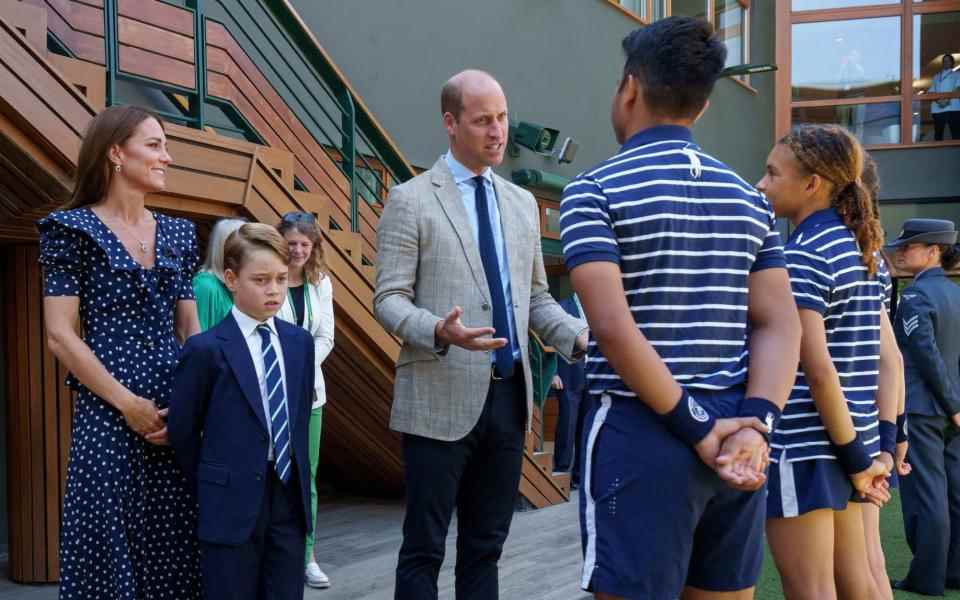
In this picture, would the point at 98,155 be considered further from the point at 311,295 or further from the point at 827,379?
the point at 827,379

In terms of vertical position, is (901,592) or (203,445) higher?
(203,445)

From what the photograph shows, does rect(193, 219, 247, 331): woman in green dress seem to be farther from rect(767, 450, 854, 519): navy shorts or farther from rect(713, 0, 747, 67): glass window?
rect(713, 0, 747, 67): glass window

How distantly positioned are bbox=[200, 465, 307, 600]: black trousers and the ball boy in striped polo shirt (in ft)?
4.24

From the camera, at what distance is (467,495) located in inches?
122

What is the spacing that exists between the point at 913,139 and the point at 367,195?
42.3 feet

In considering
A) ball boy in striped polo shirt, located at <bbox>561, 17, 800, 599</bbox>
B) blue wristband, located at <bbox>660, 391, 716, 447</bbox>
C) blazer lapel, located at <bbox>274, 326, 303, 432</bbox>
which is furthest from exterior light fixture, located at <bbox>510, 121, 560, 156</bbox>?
blue wristband, located at <bbox>660, 391, 716, 447</bbox>

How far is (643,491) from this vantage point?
6.02 ft

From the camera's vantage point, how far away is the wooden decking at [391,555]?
469 centimetres

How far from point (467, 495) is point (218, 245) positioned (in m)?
1.75

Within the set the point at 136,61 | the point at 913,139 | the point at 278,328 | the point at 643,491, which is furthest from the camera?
the point at 913,139

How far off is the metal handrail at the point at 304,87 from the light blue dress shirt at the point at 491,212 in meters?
2.07

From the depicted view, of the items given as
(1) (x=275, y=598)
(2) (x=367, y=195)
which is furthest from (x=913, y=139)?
(1) (x=275, y=598)

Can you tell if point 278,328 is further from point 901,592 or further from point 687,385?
point 901,592

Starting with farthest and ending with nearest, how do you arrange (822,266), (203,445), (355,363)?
(355,363), (203,445), (822,266)
